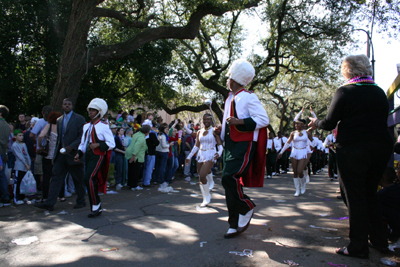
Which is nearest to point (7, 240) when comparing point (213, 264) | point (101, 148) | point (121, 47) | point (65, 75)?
point (101, 148)

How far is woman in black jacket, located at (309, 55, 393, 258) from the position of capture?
3541mm

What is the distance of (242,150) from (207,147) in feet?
11.0

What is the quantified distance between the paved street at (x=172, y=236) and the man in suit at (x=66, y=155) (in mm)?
340

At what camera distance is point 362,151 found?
354 cm

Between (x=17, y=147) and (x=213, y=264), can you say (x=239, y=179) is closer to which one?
(x=213, y=264)

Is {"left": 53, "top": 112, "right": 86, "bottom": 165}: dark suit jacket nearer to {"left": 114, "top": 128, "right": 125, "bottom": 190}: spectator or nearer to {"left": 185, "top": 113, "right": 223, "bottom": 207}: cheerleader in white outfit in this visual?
{"left": 185, "top": 113, "right": 223, "bottom": 207}: cheerleader in white outfit

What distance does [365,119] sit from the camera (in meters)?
3.59

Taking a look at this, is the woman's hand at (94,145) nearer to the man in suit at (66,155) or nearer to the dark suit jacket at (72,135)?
the man in suit at (66,155)

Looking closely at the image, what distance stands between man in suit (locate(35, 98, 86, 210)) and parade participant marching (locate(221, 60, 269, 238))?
11.5 feet

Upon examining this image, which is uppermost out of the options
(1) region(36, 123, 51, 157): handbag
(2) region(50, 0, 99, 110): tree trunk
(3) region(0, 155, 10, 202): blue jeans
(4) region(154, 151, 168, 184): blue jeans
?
(2) region(50, 0, 99, 110): tree trunk

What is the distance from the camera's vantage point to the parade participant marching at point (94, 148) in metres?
5.84

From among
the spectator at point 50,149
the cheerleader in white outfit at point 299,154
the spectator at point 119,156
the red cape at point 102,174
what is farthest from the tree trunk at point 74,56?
the cheerleader in white outfit at point 299,154

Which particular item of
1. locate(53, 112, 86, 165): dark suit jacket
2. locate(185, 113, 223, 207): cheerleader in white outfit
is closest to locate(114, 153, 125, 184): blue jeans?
locate(185, 113, 223, 207): cheerleader in white outfit

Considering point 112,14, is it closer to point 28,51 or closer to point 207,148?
point 28,51
